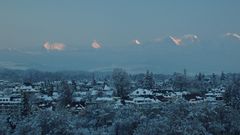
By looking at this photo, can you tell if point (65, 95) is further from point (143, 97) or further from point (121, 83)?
point (121, 83)

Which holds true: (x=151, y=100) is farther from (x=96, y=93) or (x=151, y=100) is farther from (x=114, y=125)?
(x=114, y=125)

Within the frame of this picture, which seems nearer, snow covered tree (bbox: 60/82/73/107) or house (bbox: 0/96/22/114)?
house (bbox: 0/96/22/114)

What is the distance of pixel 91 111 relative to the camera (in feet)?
187

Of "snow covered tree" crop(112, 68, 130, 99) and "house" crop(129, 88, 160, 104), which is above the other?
"snow covered tree" crop(112, 68, 130, 99)

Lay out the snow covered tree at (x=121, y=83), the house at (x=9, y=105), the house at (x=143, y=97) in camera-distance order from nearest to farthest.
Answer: the house at (x=143, y=97) < the house at (x=9, y=105) < the snow covered tree at (x=121, y=83)

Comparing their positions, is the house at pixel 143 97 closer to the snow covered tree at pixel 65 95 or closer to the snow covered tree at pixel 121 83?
the snow covered tree at pixel 121 83

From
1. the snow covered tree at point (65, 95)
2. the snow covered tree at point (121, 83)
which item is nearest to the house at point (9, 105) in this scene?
the snow covered tree at point (65, 95)

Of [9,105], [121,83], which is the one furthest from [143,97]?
[9,105]

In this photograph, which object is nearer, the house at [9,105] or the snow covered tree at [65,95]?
the house at [9,105]

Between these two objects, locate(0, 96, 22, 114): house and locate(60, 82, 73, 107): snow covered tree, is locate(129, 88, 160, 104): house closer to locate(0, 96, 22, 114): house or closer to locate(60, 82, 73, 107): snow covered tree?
locate(60, 82, 73, 107): snow covered tree

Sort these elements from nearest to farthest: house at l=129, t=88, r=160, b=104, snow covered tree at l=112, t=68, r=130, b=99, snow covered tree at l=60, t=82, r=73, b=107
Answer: house at l=129, t=88, r=160, b=104 → snow covered tree at l=60, t=82, r=73, b=107 → snow covered tree at l=112, t=68, r=130, b=99

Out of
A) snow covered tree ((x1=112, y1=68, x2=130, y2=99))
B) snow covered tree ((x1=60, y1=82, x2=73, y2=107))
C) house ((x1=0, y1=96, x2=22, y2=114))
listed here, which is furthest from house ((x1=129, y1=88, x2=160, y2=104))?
house ((x1=0, y1=96, x2=22, y2=114))

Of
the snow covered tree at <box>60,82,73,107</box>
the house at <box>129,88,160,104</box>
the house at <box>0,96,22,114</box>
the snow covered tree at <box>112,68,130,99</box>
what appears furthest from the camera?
the snow covered tree at <box>112,68,130,99</box>

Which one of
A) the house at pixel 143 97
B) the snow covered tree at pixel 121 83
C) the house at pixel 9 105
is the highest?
the snow covered tree at pixel 121 83
